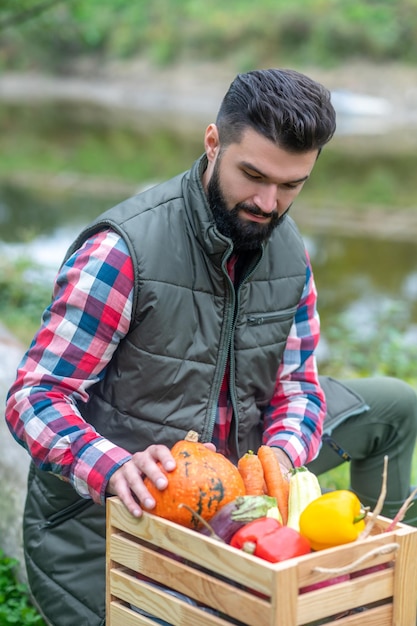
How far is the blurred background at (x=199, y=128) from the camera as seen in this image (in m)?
8.21

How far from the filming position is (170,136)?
21906 mm

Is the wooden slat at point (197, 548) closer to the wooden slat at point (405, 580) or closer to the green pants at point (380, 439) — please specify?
the wooden slat at point (405, 580)

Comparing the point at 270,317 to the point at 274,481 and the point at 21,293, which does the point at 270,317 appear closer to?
the point at 274,481

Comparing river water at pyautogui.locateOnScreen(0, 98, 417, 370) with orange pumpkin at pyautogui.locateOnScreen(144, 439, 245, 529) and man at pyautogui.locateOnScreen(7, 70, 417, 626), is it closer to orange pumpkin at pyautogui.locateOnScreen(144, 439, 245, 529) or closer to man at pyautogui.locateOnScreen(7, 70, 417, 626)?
man at pyautogui.locateOnScreen(7, 70, 417, 626)

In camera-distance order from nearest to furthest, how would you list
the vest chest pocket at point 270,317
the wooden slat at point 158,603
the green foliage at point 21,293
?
the wooden slat at point 158,603 < the vest chest pocket at point 270,317 < the green foliage at point 21,293

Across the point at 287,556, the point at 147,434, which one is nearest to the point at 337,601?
the point at 287,556

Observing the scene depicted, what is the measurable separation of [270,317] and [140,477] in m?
0.74

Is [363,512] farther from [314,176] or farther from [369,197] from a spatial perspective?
[314,176]

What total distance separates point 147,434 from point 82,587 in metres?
0.41

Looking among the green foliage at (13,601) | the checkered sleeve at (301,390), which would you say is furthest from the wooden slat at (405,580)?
the green foliage at (13,601)

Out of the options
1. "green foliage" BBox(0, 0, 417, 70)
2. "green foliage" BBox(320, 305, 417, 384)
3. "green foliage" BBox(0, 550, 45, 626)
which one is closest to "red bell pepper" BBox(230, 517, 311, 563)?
"green foliage" BBox(0, 550, 45, 626)

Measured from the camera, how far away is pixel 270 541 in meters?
1.68

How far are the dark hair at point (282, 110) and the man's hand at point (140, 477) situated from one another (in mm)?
789

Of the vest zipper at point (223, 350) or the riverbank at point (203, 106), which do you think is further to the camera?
the riverbank at point (203, 106)
